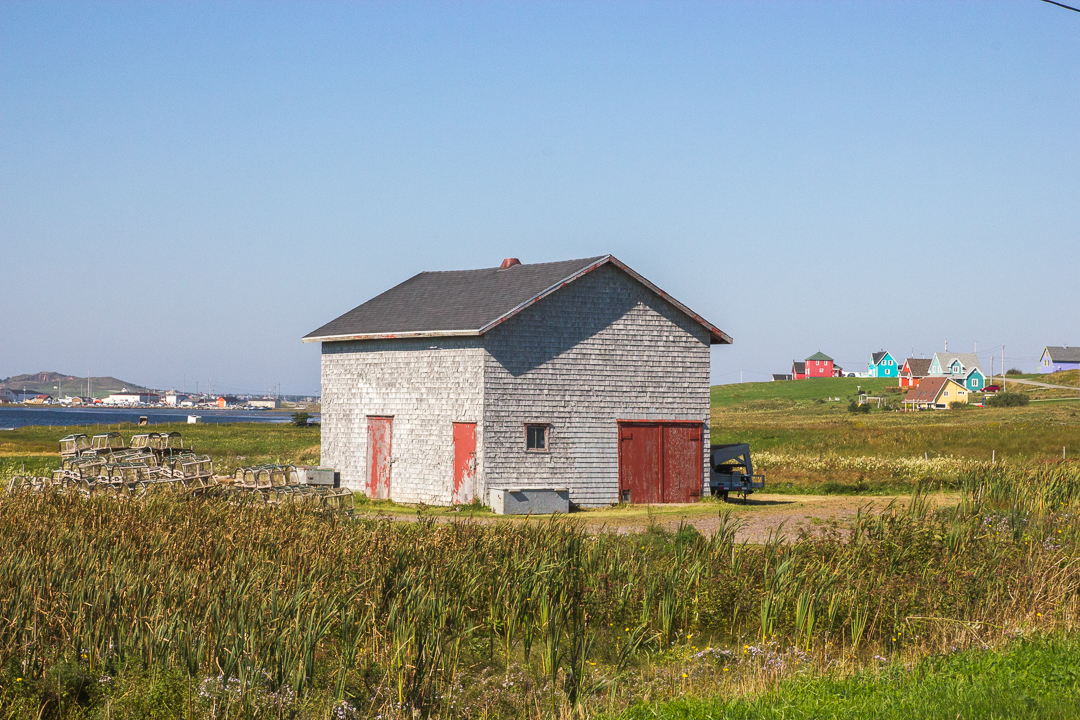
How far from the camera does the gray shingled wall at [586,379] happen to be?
89.7ft

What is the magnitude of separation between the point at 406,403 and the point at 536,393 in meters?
3.89

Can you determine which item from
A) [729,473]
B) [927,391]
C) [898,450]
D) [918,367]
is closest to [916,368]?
[918,367]

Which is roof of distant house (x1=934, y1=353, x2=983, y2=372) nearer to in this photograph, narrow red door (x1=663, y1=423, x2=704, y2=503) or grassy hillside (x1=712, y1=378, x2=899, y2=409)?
grassy hillside (x1=712, y1=378, x2=899, y2=409)

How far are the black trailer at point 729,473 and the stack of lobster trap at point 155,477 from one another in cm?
1084

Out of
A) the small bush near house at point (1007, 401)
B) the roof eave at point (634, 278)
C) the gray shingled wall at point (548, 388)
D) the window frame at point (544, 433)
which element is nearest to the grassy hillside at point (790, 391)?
the small bush near house at point (1007, 401)

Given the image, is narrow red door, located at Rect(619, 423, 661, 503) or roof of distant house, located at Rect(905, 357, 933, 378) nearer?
narrow red door, located at Rect(619, 423, 661, 503)


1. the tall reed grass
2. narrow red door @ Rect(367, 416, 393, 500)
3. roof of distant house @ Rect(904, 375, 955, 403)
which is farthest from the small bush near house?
the tall reed grass

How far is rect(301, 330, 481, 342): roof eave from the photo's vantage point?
27.3m

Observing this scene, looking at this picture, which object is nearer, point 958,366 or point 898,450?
point 898,450

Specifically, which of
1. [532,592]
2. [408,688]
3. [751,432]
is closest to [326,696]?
[408,688]

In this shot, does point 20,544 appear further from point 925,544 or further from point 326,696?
point 925,544

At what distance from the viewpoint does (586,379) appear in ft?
93.2

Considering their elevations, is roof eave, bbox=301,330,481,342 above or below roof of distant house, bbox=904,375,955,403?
above

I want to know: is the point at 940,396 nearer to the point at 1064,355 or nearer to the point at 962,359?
the point at 962,359
